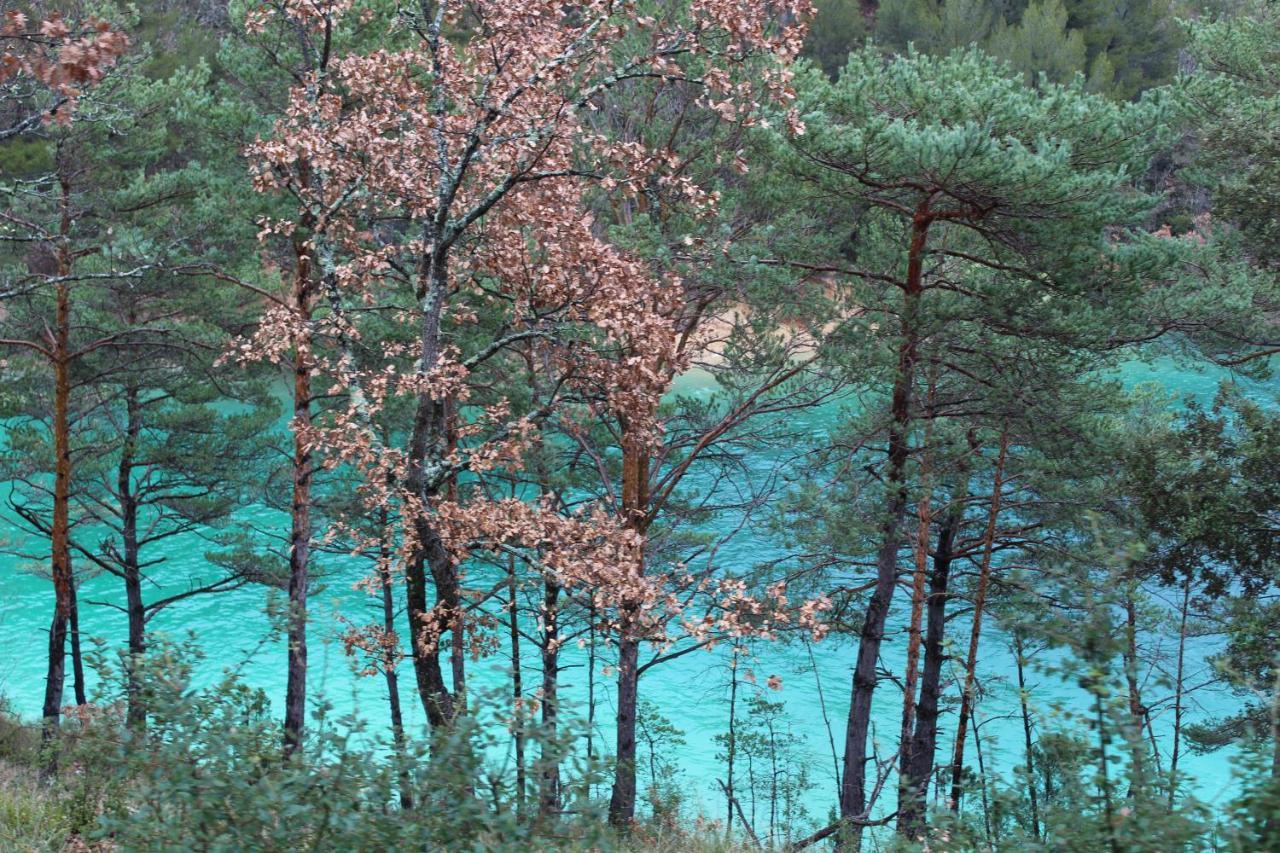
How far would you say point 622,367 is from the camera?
9.76 meters

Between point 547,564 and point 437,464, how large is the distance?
1.58 meters

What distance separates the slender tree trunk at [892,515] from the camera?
11.6 metres

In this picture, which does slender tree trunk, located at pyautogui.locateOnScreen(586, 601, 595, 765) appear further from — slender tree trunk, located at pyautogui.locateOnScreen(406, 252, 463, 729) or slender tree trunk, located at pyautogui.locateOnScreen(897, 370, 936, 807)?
slender tree trunk, located at pyautogui.locateOnScreen(897, 370, 936, 807)

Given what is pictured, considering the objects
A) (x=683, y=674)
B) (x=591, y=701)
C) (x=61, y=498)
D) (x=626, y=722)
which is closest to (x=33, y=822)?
(x=591, y=701)

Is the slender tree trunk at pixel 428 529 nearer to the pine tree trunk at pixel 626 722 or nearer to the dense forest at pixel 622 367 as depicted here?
the dense forest at pixel 622 367

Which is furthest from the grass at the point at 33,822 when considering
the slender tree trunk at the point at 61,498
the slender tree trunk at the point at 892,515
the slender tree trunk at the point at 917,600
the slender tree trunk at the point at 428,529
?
the slender tree trunk at the point at 917,600

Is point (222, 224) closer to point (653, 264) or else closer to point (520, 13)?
point (653, 264)

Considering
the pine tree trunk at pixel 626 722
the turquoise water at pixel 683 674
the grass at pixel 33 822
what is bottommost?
the grass at pixel 33 822

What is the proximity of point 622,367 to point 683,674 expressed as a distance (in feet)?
45.8

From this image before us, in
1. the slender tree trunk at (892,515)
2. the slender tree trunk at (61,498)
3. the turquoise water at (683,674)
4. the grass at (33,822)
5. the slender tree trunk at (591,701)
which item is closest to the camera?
the slender tree trunk at (591,701)

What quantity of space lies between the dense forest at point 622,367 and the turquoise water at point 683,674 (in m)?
1.47

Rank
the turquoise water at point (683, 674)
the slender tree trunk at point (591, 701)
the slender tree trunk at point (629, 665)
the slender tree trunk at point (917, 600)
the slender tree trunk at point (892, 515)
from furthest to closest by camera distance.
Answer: the turquoise water at point (683, 674) < the slender tree trunk at point (917, 600) < the slender tree trunk at point (629, 665) < the slender tree trunk at point (892, 515) < the slender tree trunk at point (591, 701)

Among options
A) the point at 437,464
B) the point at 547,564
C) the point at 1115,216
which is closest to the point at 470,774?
the point at 547,564

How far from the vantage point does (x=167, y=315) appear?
16.2 meters
